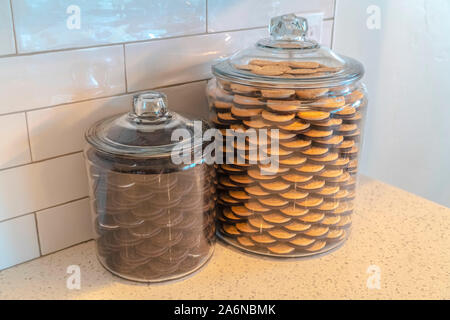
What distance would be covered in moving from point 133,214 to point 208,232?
0.14 metres

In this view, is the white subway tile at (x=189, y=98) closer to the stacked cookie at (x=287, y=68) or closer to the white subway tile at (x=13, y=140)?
the stacked cookie at (x=287, y=68)

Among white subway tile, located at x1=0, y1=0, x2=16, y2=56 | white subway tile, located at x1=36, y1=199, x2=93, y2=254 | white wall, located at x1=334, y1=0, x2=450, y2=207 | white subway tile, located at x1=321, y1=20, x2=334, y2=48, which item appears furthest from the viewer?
white wall, located at x1=334, y1=0, x2=450, y2=207

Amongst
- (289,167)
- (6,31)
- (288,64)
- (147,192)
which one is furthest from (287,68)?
(6,31)

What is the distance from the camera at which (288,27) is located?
2.66 feet

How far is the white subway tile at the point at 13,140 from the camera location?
2.33ft

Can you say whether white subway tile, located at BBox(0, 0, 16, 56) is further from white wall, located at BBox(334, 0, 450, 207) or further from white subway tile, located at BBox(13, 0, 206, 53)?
white wall, located at BBox(334, 0, 450, 207)

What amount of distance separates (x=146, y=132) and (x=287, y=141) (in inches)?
7.9

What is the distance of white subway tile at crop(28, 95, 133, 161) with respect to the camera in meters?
0.74

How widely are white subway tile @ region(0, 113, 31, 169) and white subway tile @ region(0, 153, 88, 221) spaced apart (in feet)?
0.05

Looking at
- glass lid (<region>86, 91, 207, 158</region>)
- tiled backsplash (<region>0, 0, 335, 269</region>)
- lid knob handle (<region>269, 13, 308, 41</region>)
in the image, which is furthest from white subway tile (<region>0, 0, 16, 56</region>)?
lid knob handle (<region>269, 13, 308, 41</region>)

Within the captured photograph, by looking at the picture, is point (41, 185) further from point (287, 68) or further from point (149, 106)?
point (287, 68)

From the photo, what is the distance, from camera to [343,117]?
0.76m
